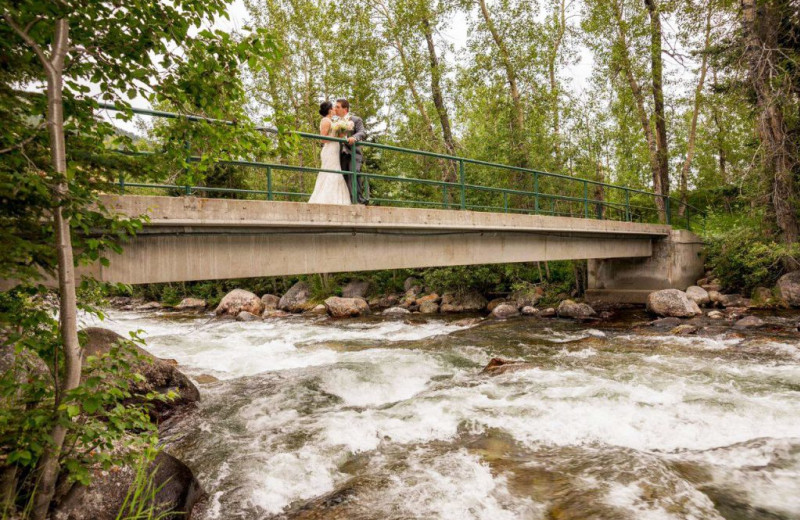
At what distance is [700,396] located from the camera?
20.5 ft

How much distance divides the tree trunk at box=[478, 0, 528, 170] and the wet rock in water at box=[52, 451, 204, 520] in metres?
16.6

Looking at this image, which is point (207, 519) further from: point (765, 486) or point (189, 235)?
point (765, 486)

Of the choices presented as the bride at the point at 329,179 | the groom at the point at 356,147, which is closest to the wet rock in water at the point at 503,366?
the groom at the point at 356,147

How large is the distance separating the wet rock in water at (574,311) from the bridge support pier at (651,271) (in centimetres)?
234

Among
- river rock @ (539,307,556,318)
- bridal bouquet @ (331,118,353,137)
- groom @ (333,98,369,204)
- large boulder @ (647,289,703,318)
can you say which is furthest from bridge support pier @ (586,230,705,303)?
bridal bouquet @ (331,118,353,137)

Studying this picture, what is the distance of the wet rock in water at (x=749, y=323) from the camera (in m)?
11.0

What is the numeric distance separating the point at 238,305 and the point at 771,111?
63.6 ft

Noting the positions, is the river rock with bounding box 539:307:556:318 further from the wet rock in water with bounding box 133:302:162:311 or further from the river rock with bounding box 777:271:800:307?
the wet rock in water with bounding box 133:302:162:311

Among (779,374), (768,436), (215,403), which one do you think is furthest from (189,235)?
(779,374)

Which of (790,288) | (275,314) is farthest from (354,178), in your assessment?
(275,314)

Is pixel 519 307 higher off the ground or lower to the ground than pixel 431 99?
lower

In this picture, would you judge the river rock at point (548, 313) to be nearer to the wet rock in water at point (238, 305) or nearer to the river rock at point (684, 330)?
the river rock at point (684, 330)

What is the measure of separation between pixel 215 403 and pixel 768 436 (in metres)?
6.83

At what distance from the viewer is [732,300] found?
14164mm
